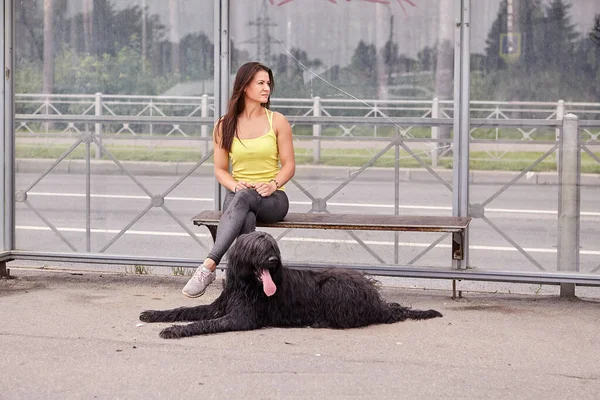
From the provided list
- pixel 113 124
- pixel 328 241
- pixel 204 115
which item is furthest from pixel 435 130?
pixel 113 124

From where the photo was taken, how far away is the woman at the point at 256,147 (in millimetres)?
6953

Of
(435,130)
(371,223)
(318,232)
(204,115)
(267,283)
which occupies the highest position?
(204,115)

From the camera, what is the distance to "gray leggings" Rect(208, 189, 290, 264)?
6614 millimetres

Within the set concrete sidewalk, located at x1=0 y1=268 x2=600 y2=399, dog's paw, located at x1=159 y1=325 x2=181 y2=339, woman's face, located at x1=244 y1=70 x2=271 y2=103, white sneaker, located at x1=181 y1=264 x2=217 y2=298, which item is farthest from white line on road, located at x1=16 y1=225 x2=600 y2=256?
dog's paw, located at x1=159 y1=325 x2=181 y2=339

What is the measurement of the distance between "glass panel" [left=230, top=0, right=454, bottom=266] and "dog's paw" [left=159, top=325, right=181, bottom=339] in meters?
2.05

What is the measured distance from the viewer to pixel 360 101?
25.7ft

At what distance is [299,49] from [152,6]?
1.15 metres

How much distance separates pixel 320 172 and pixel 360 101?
597 millimetres

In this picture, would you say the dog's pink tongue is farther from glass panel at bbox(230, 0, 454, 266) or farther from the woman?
glass panel at bbox(230, 0, 454, 266)

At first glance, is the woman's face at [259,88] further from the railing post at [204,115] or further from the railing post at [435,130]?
the railing post at [435,130]

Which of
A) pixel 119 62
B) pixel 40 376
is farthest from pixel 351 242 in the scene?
pixel 40 376

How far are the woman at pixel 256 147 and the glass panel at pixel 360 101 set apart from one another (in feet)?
2.32

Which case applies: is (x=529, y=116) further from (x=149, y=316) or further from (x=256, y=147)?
(x=149, y=316)

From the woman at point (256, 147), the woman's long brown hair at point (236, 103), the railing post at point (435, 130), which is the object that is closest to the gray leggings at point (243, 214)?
the woman at point (256, 147)
